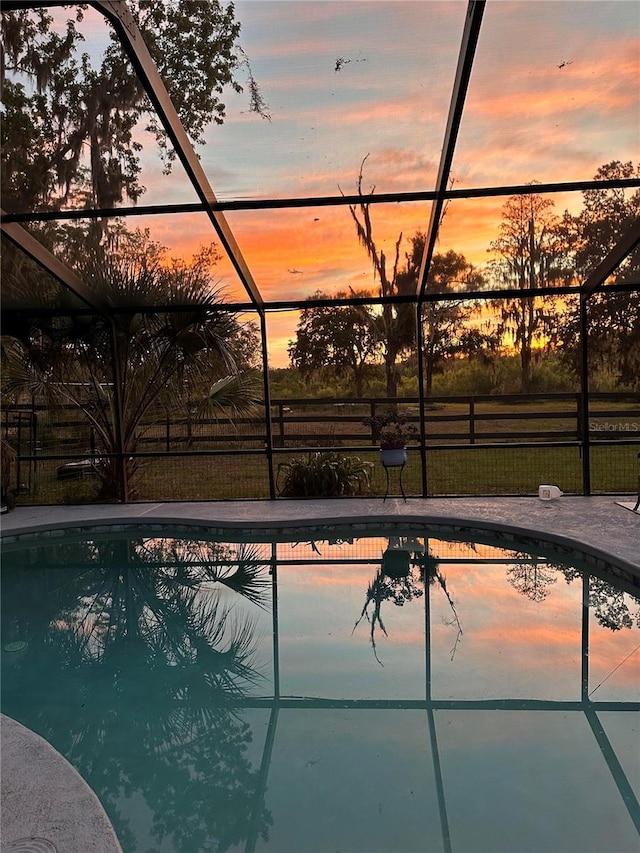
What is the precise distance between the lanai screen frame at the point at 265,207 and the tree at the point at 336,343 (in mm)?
3077

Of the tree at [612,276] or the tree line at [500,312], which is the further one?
the tree line at [500,312]

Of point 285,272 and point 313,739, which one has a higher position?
point 285,272

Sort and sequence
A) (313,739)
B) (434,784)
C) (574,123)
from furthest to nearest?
1. (574,123)
2. (313,739)
3. (434,784)

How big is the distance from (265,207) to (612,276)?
3.51 metres

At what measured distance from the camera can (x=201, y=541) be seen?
6066 millimetres

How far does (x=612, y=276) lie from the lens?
625cm

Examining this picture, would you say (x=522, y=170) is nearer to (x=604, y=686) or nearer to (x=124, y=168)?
(x=124, y=168)

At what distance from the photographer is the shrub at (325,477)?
7379 mm

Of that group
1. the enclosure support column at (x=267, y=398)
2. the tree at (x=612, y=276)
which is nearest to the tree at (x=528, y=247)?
the tree at (x=612, y=276)

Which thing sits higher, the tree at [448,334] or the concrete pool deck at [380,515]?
the tree at [448,334]

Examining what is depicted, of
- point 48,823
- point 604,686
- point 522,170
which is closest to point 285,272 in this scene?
point 522,170

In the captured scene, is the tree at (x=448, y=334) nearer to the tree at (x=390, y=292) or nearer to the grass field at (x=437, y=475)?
the tree at (x=390, y=292)

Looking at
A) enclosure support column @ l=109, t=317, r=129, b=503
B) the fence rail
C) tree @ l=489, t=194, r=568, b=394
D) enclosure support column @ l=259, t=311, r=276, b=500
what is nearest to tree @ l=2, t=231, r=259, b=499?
enclosure support column @ l=109, t=317, r=129, b=503

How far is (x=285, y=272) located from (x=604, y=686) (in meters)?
4.88
